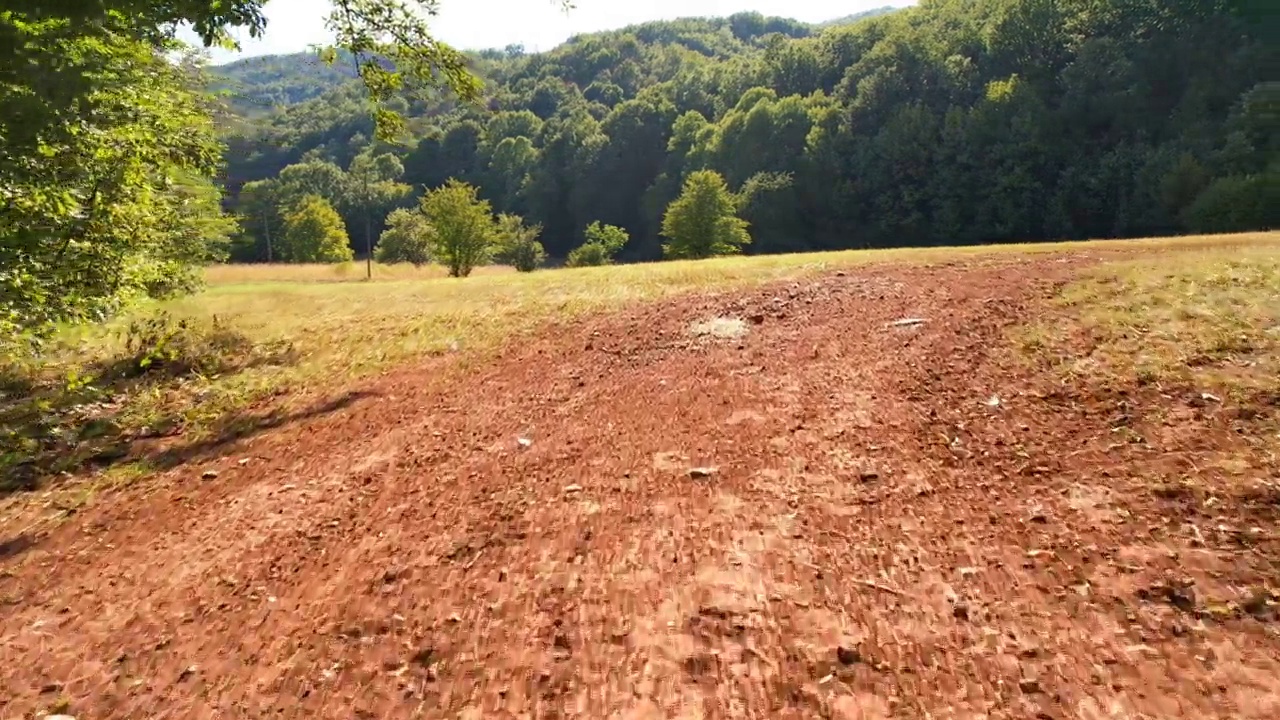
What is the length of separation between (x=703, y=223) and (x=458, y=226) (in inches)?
643

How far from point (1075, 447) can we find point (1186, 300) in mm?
4014

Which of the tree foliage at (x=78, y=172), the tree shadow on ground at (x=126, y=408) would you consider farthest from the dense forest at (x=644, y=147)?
the tree shadow on ground at (x=126, y=408)

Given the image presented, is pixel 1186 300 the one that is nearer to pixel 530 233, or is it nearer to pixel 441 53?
pixel 441 53

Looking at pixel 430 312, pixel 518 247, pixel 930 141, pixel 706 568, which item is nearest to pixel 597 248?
pixel 518 247

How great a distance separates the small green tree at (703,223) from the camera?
4650 cm

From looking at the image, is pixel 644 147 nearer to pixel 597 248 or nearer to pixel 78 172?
pixel 597 248

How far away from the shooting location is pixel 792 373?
7.67 meters

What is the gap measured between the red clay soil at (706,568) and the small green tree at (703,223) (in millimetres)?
39855

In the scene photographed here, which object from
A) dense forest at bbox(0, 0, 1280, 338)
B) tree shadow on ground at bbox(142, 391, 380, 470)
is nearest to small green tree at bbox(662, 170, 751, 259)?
dense forest at bbox(0, 0, 1280, 338)

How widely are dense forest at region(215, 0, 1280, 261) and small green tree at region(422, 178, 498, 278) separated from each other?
5.70 meters

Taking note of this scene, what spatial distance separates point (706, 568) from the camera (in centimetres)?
437

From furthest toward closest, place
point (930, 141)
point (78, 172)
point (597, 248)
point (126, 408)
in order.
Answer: point (597, 248) → point (930, 141) → point (126, 408) → point (78, 172)

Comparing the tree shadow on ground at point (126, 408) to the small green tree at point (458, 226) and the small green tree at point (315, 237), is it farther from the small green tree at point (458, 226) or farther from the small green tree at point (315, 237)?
the small green tree at point (315, 237)

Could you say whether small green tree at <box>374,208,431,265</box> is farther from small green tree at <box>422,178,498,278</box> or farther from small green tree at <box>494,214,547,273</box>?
small green tree at <box>422,178,498,278</box>
